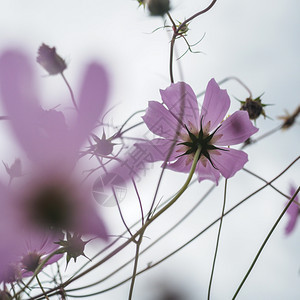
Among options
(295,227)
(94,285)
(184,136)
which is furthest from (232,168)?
(295,227)

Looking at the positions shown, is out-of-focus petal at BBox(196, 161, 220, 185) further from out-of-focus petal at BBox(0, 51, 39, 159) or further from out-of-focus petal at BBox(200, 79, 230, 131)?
out-of-focus petal at BBox(0, 51, 39, 159)

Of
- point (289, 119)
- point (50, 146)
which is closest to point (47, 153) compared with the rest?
point (50, 146)

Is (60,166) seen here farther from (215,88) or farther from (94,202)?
(215,88)

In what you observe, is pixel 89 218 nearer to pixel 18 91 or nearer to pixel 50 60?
pixel 18 91

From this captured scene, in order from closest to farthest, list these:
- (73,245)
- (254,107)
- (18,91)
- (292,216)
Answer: (18,91), (73,245), (254,107), (292,216)

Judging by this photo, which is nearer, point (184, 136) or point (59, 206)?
point (59, 206)

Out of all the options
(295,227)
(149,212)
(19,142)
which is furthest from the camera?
(295,227)
